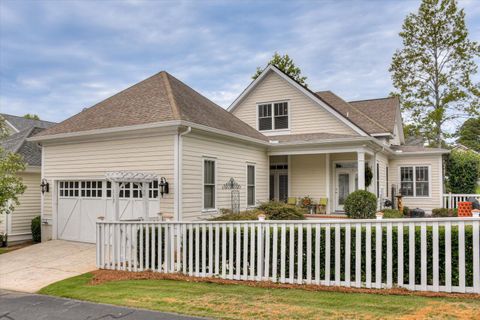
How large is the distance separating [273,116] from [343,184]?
4.78 meters

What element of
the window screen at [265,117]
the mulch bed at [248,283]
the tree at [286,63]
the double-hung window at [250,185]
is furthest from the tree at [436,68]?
the mulch bed at [248,283]

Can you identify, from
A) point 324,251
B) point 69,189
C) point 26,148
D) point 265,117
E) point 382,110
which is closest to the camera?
point 324,251

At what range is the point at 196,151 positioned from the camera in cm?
1171

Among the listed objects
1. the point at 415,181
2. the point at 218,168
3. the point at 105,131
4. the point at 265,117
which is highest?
the point at 265,117

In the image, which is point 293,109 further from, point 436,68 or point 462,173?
point 436,68

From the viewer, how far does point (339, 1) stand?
15.4 metres

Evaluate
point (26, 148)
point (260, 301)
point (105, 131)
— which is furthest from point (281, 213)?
point (26, 148)

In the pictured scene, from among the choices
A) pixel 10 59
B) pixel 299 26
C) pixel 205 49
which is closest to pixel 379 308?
pixel 299 26

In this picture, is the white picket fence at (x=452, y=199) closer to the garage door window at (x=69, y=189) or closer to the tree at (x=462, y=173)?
the tree at (x=462, y=173)

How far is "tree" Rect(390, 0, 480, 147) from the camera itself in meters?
27.2

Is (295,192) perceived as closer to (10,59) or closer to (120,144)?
(120,144)

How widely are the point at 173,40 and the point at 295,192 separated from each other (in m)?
9.99

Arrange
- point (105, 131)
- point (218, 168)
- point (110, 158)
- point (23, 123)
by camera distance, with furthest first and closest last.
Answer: point (23, 123) < point (218, 168) < point (110, 158) < point (105, 131)

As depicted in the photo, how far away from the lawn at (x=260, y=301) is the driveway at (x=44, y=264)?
1148 mm
